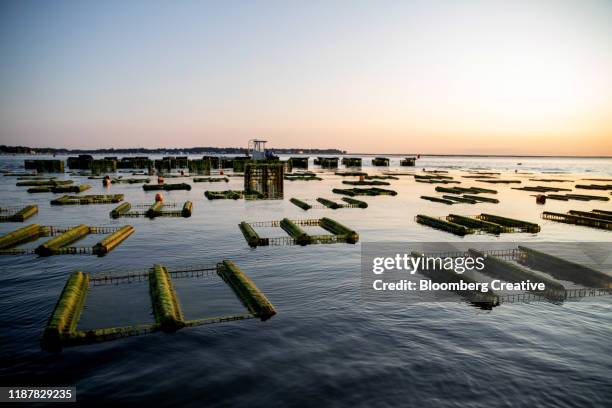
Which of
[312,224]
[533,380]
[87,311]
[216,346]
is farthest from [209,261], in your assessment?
[533,380]

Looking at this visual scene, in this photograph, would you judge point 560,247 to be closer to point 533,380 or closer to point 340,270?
point 340,270

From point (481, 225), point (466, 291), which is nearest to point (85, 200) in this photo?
point (466, 291)

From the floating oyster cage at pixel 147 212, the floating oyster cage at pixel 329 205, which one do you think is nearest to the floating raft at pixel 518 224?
the floating oyster cage at pixel 329 205

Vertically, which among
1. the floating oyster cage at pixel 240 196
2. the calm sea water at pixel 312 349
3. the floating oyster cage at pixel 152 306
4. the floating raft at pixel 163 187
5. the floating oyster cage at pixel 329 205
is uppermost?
the floating raft at pixel 163 187

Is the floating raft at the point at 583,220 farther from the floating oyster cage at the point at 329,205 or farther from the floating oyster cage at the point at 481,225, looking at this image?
the floating oyster cage at the point at 329,205

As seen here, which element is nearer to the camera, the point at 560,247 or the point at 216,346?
the point at 216,346
